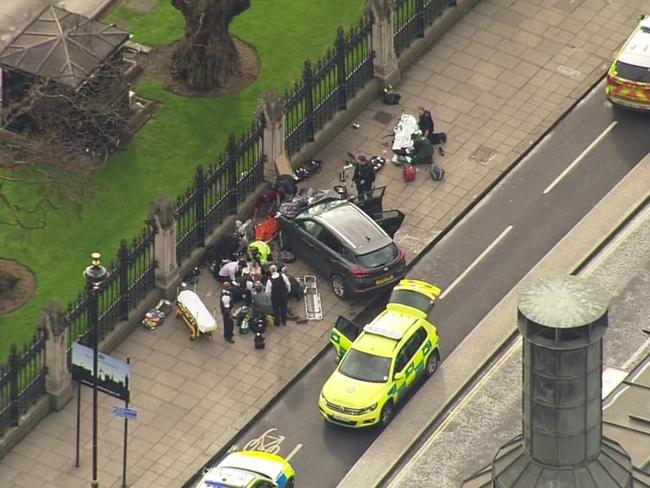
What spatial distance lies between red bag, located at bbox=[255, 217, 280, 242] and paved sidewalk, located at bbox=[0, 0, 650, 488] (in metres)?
1.46

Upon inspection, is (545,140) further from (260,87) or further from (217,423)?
(217,423)

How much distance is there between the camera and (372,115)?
6606cm

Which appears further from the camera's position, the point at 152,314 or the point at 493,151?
the point at 493,151

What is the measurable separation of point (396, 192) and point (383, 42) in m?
5.76

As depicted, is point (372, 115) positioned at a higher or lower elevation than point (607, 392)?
lower

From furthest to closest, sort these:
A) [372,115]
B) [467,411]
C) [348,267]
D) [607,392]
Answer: [372,115], [348,267], [467,411], [607,392]

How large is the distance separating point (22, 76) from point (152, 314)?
8.54m

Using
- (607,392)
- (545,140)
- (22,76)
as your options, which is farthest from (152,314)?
(607,392)

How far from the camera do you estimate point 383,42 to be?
66250mm

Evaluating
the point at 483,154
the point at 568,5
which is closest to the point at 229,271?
Answer: the point at 483,154

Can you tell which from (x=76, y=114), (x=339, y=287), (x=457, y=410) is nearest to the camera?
(x=457, y=410)

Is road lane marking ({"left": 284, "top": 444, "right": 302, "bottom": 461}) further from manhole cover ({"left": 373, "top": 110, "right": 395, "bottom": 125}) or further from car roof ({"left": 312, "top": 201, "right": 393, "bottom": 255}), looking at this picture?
manhole cover ({"left": 373, "top": 110, "right": 395, "bottom": 125})

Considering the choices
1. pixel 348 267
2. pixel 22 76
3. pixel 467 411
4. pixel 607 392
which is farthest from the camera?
pixel 22 76

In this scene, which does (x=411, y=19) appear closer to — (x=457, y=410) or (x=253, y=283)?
(x=253, y=283)
